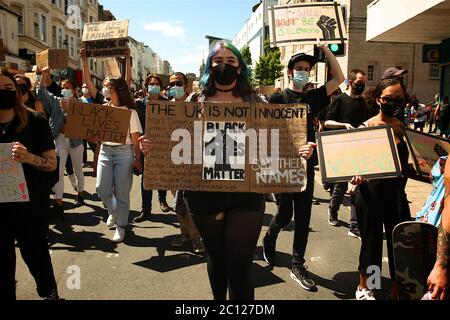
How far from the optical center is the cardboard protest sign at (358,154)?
321 cm

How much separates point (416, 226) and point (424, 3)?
11.6m

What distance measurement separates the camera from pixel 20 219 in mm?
3088

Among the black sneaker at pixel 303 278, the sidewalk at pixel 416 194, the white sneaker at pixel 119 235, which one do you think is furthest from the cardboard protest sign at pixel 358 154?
the sidewalk at pixel 416 194

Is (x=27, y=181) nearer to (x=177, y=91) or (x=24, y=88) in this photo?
(x=24, y=88)

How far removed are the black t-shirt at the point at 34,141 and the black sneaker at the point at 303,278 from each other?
241 cm

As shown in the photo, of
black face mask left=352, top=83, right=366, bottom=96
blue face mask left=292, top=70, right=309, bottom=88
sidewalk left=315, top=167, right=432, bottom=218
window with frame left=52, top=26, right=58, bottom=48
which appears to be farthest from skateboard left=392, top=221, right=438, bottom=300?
window with frame left=52, top=26, right=58, bottom=48

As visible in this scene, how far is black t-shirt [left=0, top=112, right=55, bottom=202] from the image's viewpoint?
3.07m

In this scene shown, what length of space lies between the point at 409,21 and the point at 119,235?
12.6 meters

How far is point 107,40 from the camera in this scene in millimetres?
7059

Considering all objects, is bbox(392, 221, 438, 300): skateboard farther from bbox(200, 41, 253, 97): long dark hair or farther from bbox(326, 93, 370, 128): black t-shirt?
bbox(326, 93, 370, 128): black t-shirt

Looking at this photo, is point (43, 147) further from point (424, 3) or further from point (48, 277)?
point (424, 3)

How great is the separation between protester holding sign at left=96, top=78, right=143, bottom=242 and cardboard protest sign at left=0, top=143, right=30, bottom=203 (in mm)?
2273

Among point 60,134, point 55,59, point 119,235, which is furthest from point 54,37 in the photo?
point 119,235

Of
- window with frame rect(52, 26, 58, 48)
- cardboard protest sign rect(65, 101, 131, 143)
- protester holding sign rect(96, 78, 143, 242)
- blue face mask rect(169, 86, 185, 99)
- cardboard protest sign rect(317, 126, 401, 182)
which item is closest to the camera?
cardboard protest sign rect(317, 126, 401, 182)
